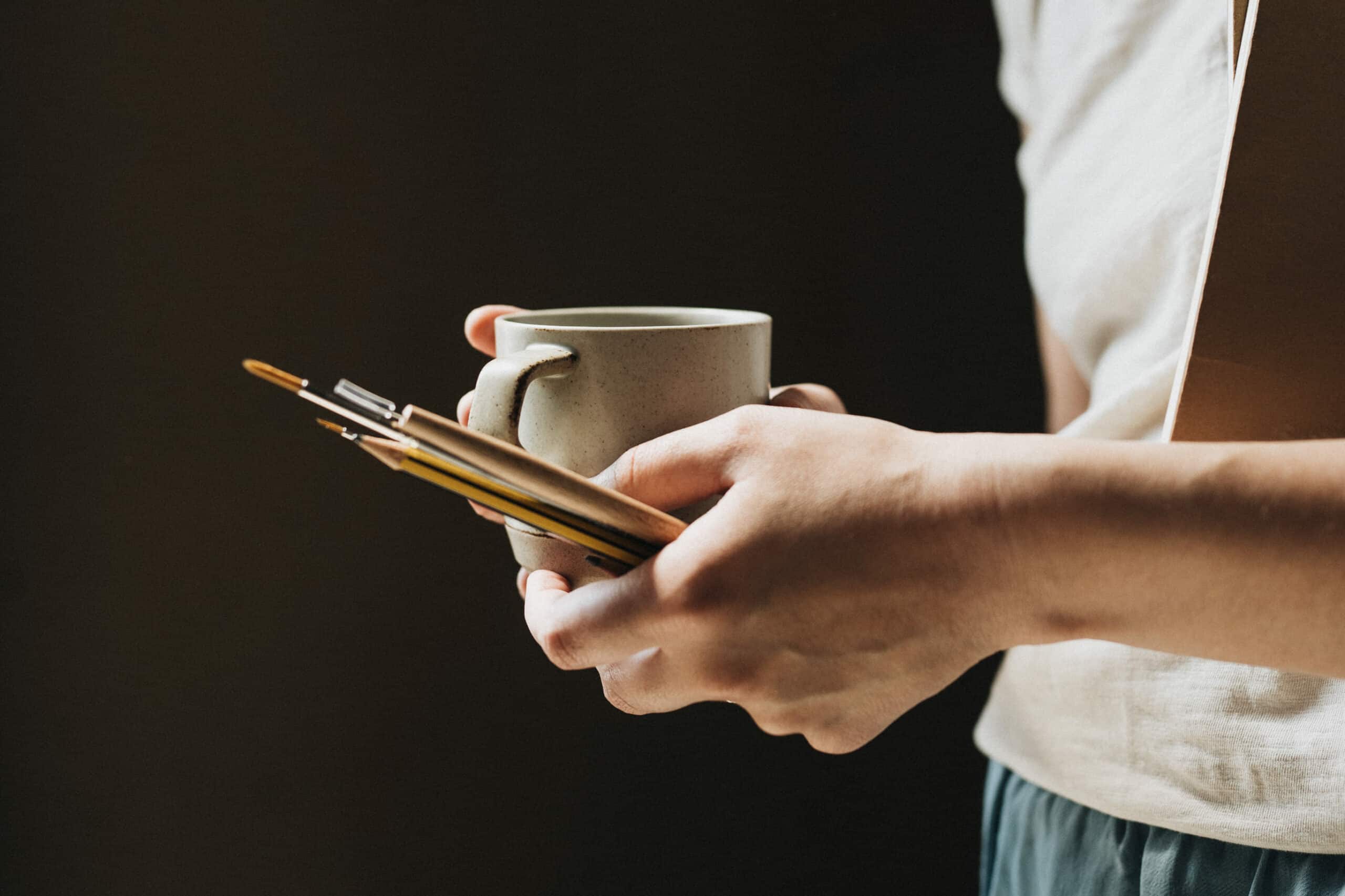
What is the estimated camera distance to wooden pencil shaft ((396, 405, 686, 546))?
1.11ft

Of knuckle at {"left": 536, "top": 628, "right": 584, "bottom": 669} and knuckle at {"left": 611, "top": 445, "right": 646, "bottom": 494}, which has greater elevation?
knuckle at {"left": 611, "top": 445, "right": 646, "bottom": 494}

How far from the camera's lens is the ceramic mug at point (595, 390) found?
453 millimetres

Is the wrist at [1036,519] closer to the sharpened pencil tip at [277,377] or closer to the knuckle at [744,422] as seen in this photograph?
the knuckle at [744,422]

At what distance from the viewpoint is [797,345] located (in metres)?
1.09

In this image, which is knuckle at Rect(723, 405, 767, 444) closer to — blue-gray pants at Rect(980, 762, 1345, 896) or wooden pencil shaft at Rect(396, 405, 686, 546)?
wooden pencil shaft at Rect(396, 405, 686, 546)

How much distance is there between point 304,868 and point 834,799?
2.09 ft

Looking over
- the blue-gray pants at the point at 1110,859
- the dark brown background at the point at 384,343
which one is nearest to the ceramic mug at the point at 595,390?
the blue-gray pants at the point at 1110,859

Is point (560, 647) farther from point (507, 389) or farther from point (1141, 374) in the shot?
point (1141, 374)

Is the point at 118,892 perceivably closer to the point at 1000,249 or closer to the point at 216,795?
the point at 216,795

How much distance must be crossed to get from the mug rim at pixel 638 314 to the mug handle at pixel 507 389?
0.07ft

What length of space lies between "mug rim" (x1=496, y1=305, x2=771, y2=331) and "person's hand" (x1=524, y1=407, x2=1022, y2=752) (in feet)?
0.21

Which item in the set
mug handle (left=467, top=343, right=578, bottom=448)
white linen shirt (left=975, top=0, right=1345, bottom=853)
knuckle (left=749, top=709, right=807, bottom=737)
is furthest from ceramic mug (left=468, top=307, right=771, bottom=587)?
white linen shirt (left=975, top=0, right=1345, bottom=853)

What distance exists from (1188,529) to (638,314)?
34 centimetres

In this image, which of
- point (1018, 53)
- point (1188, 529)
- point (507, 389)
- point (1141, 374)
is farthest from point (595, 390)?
point (1018, 53)
